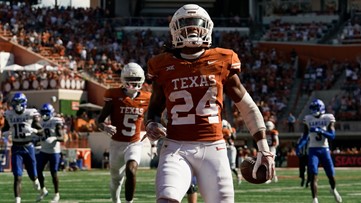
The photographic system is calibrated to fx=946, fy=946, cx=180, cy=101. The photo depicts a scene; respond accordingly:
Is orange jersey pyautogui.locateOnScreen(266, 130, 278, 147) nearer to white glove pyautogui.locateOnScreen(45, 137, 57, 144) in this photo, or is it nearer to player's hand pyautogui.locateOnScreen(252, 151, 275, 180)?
white glove pyautogui.locateOnScreen(45, 137, 57, 144)

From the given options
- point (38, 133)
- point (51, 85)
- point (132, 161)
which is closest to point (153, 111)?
point (132, 161)

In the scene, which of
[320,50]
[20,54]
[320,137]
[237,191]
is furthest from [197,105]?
[320,50]

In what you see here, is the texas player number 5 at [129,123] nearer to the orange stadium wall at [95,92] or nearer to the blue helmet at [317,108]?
the blue helmet at [317,108]

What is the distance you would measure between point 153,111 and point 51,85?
32.3 meters

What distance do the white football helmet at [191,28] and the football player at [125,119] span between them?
5476 millimetres

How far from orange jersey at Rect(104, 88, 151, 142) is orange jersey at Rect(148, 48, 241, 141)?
5.59 m

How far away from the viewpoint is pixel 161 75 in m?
7.54

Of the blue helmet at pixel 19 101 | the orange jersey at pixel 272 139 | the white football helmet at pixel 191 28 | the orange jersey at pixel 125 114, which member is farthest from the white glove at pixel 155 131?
the orange jersey at pixel 272 139

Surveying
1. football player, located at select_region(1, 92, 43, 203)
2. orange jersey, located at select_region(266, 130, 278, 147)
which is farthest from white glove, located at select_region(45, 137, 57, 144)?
orange jersey, located at select_region(266, 130, 278, 147)

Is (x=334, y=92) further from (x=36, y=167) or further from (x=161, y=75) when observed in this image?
(x=161, y=75)

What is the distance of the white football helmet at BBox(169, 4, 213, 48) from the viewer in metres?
7.45

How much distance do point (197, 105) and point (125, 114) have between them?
19.0 ft

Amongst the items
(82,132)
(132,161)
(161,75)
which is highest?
(161,75)

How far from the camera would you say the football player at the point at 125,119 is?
12977 mm
